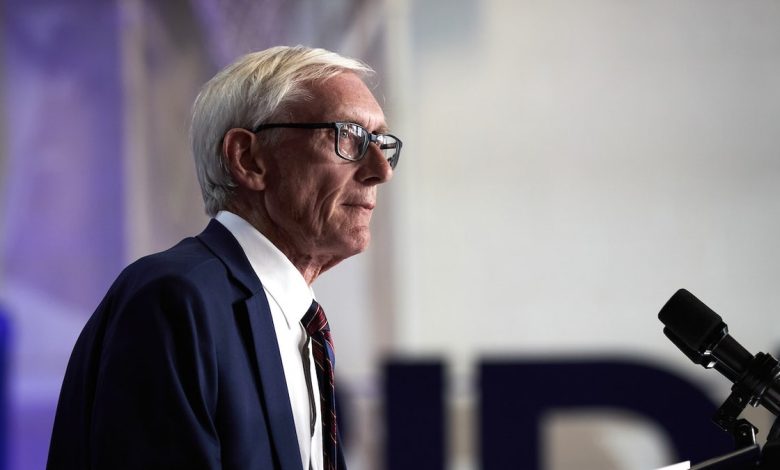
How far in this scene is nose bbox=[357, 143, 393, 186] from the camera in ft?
4.66

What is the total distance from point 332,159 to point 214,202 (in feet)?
0.63

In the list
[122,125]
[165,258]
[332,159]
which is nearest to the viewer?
[165,258]

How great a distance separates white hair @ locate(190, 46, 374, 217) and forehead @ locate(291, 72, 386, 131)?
0.04 feet

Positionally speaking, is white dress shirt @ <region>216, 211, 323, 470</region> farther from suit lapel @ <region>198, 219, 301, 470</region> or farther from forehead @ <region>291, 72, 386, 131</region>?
forehead @ <region>291, 72, 386, 131</region>

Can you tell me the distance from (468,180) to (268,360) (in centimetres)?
316

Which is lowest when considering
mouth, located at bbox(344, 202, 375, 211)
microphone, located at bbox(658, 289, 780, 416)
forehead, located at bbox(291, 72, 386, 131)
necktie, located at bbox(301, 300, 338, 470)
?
necktie, located at bbox(301, 300, 338, 470)

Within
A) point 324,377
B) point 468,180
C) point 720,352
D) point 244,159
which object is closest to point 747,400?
point 720,352

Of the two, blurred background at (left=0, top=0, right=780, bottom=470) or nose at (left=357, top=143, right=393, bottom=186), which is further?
blurred background at (left=0, top=0, right=780, bottom=470)

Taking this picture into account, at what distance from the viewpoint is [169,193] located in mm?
4289

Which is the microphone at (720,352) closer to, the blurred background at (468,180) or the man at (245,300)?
the man at (245,300)

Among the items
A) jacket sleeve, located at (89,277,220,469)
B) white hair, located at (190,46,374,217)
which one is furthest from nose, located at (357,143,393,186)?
jacket sleeve, located at (89,277,220,469)

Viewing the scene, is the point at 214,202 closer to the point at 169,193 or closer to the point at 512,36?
the point at 169,193

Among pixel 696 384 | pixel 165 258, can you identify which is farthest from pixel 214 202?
pixel 696 384

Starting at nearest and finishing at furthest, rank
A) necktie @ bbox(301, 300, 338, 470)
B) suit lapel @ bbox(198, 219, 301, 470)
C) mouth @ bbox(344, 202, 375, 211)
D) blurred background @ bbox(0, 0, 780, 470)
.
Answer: suit lapel @ bbox(198, 219, 301, 470) < necktie @ bbox(301, 300, 338, 470) < mouth @ bbox(344, 202, 375, 211) < blurred background @ bbox(0, 0, 780, 470)
